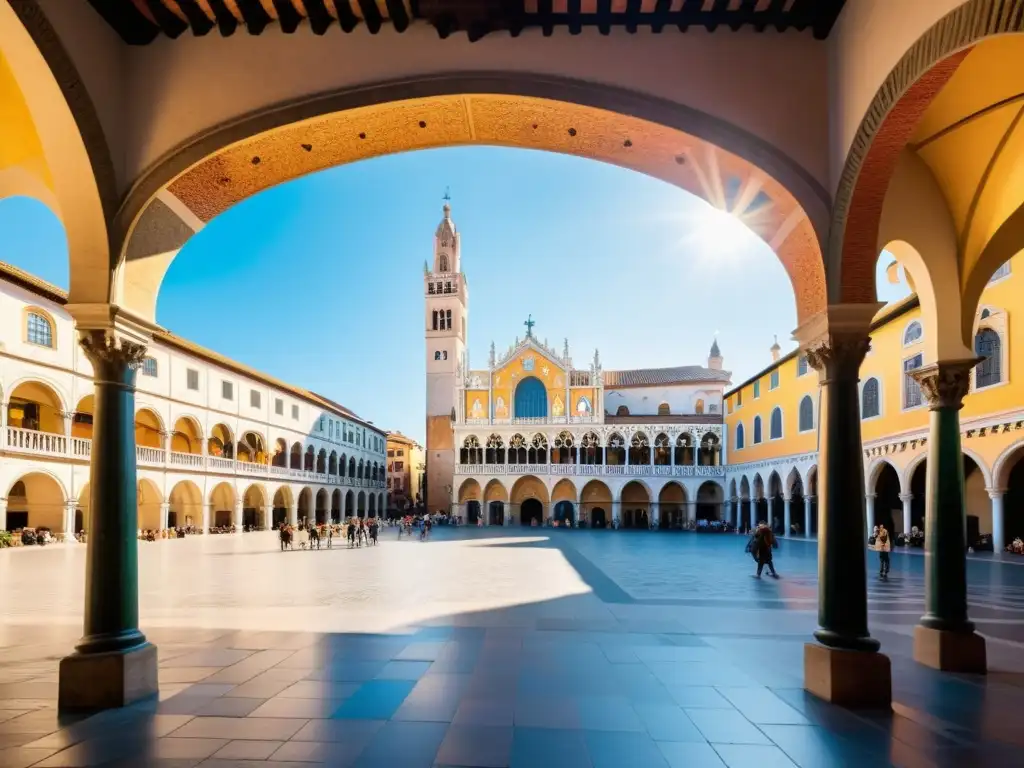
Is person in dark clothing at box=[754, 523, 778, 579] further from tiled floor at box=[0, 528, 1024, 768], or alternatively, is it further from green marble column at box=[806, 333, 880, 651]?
green marble column at box=[806, 333, 880, 651]

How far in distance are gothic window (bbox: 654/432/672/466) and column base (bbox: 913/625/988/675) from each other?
44.9 metres

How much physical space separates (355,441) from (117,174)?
57.8m

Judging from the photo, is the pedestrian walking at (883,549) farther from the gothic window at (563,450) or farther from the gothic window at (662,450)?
the gothic window at (563,450)

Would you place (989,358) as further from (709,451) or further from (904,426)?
(709,451)

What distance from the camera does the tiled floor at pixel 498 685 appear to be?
15.9ft

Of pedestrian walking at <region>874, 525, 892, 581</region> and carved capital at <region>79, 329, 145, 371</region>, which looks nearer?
carved capital at <region>79, 329, 145, 371</region>

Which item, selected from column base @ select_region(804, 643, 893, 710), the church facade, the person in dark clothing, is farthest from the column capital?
the church facade

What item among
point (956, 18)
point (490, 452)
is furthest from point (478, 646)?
point (490, 452)

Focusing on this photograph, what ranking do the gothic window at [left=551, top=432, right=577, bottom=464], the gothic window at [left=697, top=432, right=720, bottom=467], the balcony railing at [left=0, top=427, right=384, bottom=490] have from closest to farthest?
1. the balcony railing at [left=0, top=427, right=384, bottom=490]
2. the gothic window at [left=697, top=432, right=720, bottom=467]
3. the gothic window at [left=551, top=432, right=577, bottom=464]

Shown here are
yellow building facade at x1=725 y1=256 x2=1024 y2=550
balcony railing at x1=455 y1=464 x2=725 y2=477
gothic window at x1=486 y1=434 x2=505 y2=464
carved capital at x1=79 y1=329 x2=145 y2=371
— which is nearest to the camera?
carved capital at x1=79 y1=329 x2=145 y2=371

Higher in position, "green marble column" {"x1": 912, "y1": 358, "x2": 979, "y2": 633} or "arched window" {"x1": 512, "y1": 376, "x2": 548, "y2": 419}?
"arched window" {"x1": 512, "y1": 376, "x2": 548, "y2": 419}

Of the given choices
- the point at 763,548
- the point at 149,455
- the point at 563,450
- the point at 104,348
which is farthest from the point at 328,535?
the point at 563,450

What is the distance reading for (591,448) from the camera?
52.6 meters

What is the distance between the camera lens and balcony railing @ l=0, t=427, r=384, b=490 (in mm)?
24373
